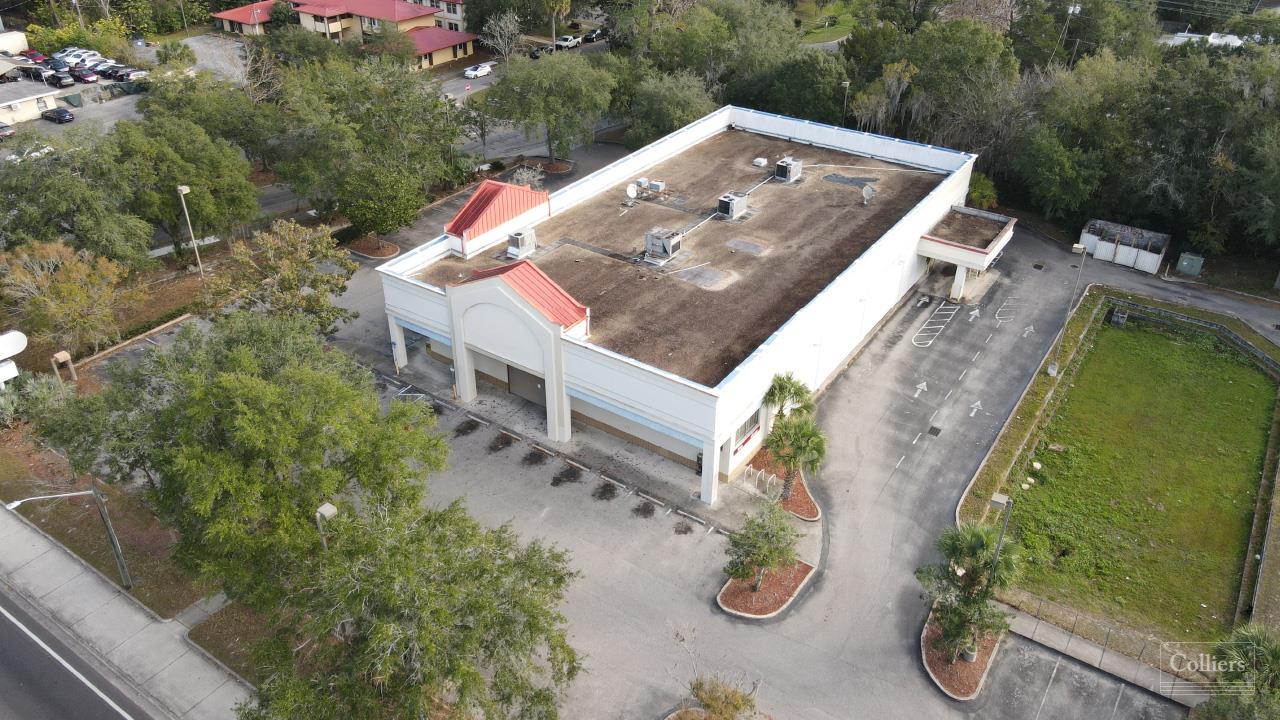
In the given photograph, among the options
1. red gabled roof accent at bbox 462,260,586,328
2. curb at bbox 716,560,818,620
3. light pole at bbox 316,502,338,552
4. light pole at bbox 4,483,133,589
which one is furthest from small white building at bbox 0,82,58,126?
curb at bbox 716,560,818,620

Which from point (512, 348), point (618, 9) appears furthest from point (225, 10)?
point (512, 348)

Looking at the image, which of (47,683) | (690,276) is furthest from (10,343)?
(690,276)

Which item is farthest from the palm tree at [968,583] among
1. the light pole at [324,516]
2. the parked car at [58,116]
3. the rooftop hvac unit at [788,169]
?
the parked car at [58,116]

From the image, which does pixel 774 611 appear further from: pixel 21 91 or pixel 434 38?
pixel 21 91

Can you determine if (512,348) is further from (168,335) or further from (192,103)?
(192,103)

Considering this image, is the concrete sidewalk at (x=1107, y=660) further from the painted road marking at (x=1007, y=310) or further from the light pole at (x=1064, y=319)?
the painted road marking at (x=1007, y=310)
